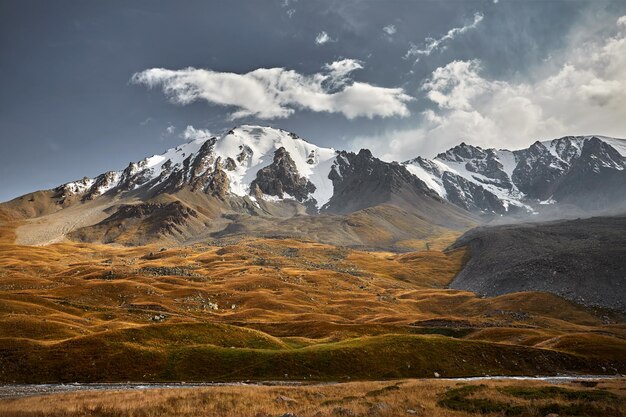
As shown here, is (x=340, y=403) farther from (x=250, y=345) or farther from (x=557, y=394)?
(x=250, y=345)

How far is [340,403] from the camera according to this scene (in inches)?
1136

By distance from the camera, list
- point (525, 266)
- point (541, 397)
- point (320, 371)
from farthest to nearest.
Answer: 1. point (525, 266)
2. point (320, 371)
3. point (541, 397)

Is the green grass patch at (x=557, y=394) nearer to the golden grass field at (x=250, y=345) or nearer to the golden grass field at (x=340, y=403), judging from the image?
the golden grass field at (x=340, y=403)

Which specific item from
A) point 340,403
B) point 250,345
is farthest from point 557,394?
point 250,345

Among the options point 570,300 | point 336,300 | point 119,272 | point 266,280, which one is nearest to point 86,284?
point 119,272

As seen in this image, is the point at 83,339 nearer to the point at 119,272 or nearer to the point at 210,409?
the point at 210,409

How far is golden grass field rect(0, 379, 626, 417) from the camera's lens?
2495cm

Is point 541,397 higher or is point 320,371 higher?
point 541,397

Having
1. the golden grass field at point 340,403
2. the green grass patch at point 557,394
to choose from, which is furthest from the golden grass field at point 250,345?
the green grass patch at point 557,394

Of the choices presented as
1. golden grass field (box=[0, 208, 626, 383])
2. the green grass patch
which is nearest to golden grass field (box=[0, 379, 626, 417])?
the green grass patch

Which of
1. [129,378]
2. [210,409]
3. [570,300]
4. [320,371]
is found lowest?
[570,300]

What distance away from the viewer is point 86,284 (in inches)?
4779

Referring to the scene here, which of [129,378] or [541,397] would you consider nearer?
[541,397]

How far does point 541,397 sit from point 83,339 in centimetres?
5014
